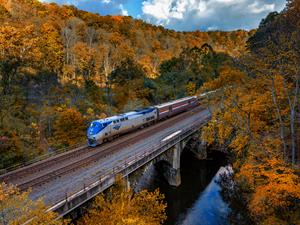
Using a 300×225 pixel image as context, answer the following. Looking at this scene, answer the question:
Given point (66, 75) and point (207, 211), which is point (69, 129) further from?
point (66, 75)

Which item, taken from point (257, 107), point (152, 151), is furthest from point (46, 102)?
point (257, 107)

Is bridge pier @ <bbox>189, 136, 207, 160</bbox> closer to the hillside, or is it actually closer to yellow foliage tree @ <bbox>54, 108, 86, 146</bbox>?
the hillside

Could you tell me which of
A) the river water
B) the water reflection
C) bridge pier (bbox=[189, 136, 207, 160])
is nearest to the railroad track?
the river water

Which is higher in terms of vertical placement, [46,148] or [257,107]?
[257,107]

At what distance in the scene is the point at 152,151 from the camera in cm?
3162

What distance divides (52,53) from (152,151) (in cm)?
4061

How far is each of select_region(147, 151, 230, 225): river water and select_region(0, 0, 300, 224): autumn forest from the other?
1.47 meters

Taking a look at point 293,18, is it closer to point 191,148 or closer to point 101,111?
point 191,148

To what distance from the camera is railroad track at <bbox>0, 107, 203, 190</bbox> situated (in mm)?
24031

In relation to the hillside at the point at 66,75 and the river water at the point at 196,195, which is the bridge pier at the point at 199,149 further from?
the hillside at the point at 66,75

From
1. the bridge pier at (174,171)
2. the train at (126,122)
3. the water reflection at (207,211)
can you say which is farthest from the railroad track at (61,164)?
the water reflection at (207,211)

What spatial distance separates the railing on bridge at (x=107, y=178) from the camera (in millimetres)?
18969

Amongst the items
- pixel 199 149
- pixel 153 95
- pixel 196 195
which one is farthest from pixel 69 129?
pixel 153 95

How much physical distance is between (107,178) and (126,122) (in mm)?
17283
